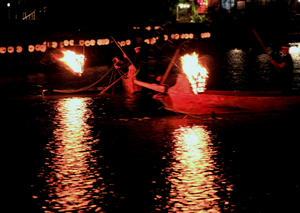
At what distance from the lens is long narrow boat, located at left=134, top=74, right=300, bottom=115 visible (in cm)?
1316

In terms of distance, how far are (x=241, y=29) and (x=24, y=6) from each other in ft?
57.2

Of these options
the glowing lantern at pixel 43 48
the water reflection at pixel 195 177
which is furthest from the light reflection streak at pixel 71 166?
the glowing lantern at pixel 43 48

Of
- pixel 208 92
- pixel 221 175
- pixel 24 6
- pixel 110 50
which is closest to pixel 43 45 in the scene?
pixel 110 50

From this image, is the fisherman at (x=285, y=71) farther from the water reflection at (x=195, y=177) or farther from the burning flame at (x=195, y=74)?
the water reflection at (x=195, y=177)

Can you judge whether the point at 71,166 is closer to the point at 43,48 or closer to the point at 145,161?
the point at 145,161

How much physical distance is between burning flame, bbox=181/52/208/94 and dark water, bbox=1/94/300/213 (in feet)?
2.80

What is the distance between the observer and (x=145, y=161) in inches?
371

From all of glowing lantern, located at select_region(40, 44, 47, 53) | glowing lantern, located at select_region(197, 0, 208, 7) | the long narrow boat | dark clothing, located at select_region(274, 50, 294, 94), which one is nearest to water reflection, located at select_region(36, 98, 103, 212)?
the long narrow boat

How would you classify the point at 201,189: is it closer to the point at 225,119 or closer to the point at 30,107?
the point at 225,119

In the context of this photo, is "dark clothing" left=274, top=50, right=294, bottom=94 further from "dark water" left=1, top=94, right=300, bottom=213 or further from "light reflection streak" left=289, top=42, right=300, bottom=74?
"light reflection streak" left=289, top=42, right=300, bottom=74

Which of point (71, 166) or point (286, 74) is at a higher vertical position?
point (286, 74)

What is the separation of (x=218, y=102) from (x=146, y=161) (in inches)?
171

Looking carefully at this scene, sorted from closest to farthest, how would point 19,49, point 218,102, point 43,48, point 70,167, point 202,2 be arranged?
point 70,167, point 218,102, point 19,49, point 43,48, point 202,2

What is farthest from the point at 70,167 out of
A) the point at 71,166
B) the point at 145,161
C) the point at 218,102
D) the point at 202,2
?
the point at 202,2
